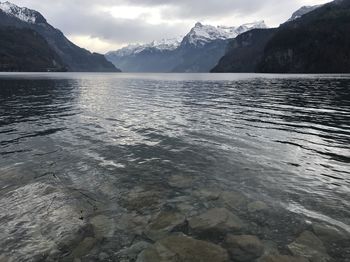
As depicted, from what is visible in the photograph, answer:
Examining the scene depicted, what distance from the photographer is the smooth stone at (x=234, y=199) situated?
52.5ft

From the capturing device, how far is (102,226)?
549 inches

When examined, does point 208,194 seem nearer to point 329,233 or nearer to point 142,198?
point 142,198

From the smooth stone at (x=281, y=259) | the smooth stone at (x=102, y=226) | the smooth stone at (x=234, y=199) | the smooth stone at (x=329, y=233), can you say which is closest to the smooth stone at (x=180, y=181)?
the smooth stone at (x=234, y=199)

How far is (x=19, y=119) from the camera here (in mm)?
41281

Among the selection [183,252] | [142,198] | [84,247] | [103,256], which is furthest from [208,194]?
[84,247]

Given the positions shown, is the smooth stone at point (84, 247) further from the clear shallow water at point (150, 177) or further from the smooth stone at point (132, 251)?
the smooth stone at point (132, 251)

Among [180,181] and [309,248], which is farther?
[180,181]

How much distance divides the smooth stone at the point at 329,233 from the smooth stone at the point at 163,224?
5552 mm

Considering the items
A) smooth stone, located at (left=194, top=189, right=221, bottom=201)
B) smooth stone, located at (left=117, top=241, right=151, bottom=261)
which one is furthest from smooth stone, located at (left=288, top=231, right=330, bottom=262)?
smooth stone, located at (left=117, top=241, right=151, bottom=261)

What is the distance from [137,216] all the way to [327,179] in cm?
1146

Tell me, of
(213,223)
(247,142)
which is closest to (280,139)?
(247,142)

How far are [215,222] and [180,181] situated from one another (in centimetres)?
512

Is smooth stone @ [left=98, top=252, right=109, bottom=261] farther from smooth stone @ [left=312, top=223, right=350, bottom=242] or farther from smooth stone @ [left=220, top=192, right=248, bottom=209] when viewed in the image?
smooth stone @ [left=312, top=223, right=350, bottom=242]

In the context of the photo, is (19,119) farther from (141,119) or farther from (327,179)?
(327,179)
